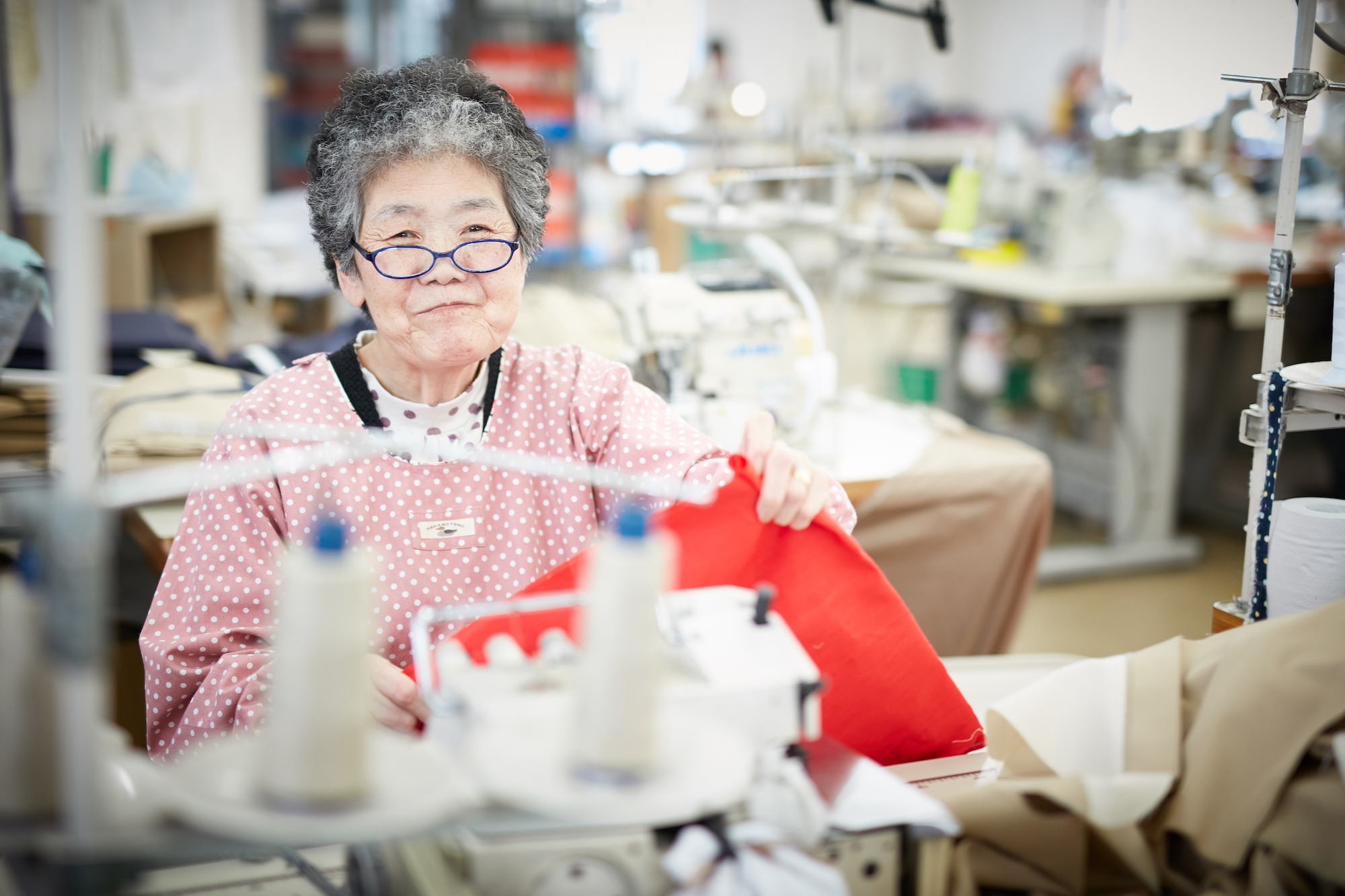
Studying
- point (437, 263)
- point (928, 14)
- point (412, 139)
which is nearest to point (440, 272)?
point (437, 263)

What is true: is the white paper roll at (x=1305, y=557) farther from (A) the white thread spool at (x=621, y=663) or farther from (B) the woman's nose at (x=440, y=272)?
(B) the woman's nose at (x=440, y=272)

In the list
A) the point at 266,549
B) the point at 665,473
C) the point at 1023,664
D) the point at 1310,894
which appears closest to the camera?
the point at 1310,894

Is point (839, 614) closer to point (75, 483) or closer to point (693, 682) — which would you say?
point (693, 682)

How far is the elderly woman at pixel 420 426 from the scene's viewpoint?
50.8 inches

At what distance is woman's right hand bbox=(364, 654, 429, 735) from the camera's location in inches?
45.7

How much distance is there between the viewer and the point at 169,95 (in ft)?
12.6

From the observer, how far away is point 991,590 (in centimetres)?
241

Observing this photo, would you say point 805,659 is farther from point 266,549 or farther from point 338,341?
point 338,341

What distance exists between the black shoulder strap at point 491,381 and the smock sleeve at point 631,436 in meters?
0.12

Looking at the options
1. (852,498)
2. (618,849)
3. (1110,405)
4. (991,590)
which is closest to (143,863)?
(618,849)

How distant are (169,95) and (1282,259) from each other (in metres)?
3.69

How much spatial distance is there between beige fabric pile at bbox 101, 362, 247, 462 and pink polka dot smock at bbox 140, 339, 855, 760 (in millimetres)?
520

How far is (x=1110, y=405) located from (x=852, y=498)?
252 cm

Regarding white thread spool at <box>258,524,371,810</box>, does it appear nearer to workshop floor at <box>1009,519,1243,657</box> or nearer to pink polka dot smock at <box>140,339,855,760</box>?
pink polka dot smock at <box>140,339,855,760</box>
